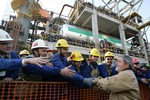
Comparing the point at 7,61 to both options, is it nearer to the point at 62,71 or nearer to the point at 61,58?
the point at 62,71

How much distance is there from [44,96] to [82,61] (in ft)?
3.89

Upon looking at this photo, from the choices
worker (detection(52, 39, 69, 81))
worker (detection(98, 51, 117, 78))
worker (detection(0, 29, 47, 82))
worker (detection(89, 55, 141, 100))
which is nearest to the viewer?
worker (detection(0, 29, 47, 82))

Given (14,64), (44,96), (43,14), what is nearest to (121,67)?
(44,96)

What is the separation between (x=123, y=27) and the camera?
20141mm

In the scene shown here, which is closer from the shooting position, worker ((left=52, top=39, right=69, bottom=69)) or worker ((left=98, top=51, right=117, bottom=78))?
worker ((left=52, top=39, right=69, bottom=69))

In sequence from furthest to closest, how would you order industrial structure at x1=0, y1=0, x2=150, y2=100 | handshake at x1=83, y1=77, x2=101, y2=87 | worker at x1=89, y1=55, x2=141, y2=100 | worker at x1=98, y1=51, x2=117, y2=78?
industrial structure at x1=0, y1=0, x2=150, y2=100 < worker at x1=98, y1=51, x2=117, y2=78 < handshake at x1=83, y1=77, x2=101, y2=87 < worker at x1=89, y1=55, x2=141, y2=100

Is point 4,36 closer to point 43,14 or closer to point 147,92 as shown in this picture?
point 147,92

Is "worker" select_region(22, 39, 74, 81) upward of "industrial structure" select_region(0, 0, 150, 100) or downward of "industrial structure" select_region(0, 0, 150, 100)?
downward

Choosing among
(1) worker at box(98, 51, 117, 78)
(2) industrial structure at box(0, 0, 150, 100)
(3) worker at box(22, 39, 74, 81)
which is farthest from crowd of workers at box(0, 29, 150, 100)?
(2) industrial structure at box(0, 0, 150, 100)

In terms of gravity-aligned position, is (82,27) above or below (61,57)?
above

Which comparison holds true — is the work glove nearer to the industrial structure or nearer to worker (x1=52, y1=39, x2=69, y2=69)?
worker (x1=52, y1=39, x2=69, y2=69)

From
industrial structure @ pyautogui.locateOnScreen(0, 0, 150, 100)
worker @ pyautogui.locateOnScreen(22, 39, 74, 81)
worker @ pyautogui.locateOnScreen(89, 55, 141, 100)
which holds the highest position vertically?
industrial structure @ pyautogui.locateOnScreen(0, 0, 150, 100)

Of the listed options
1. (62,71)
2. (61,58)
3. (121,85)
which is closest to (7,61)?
(62,71)

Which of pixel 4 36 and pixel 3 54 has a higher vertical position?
pixel 4 36
